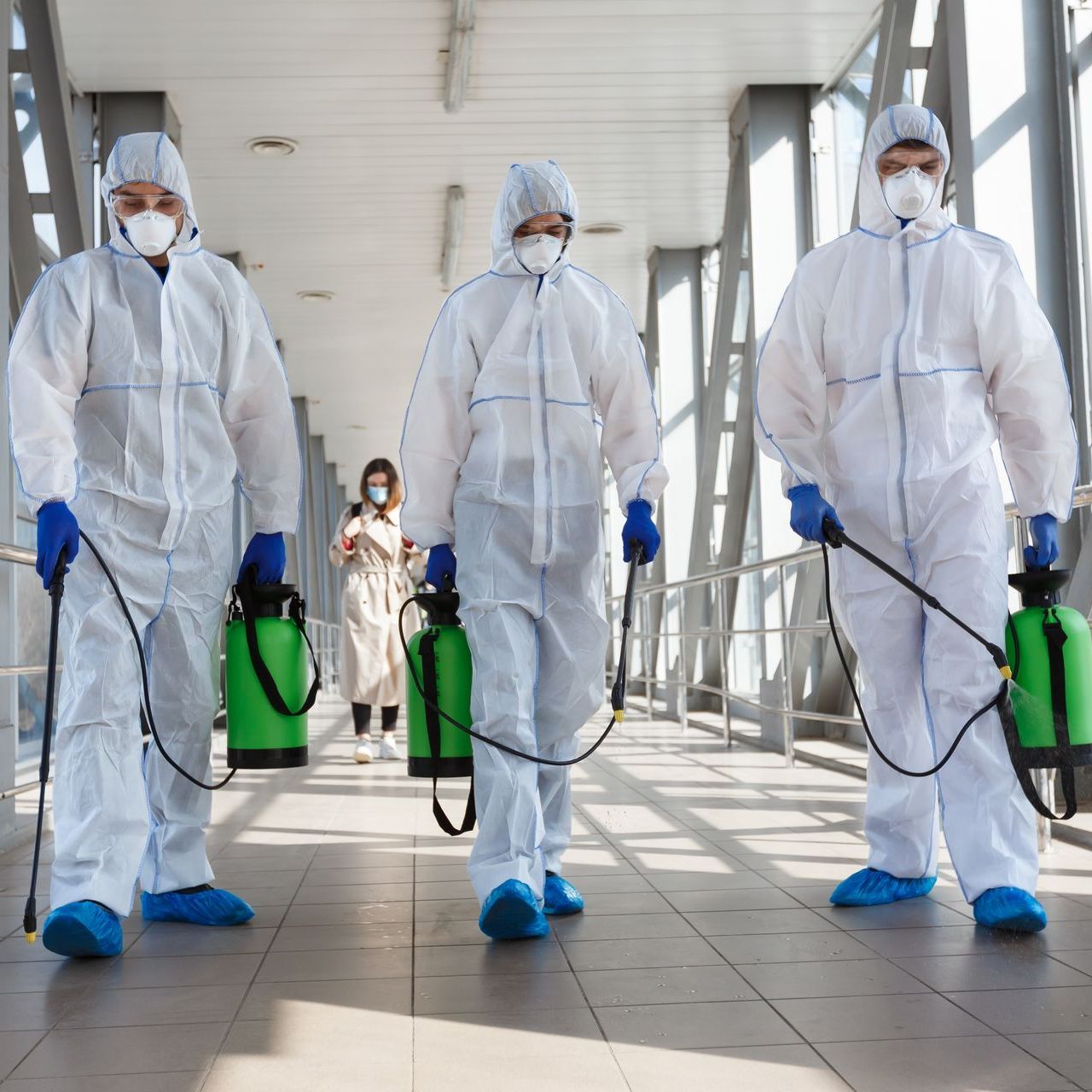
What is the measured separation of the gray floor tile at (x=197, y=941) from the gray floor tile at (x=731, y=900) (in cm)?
78

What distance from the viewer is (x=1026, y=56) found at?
13.8 ft

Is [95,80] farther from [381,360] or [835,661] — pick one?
[381,360]

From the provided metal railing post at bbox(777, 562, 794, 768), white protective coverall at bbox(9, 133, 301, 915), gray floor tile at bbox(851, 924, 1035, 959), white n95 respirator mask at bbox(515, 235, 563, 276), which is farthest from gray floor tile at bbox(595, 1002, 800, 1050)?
metal railing post at bbox(777, 562, 794, 768)

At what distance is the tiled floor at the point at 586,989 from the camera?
1509 millimetres

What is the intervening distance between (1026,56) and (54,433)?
348 centimetres

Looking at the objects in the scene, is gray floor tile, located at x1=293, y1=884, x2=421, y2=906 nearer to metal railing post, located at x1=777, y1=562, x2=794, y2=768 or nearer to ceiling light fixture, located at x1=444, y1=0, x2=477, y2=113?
Answer: metal railing post, located at x1=777, y1=562, x2=794, y2=768

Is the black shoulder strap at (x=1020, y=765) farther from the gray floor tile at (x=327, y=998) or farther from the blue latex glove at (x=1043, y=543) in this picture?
the gray floor tile at (x=327, y=998)

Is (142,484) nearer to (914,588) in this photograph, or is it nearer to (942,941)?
(914,588)

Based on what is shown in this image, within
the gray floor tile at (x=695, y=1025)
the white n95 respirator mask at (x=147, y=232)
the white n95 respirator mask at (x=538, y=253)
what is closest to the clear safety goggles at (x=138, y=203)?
Answer: the white n95 respirator mask at (x=147, y=232)

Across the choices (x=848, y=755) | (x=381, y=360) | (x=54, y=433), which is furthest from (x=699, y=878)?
(x=381, y=360)

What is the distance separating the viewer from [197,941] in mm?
2250

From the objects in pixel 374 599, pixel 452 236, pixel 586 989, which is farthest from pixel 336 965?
pixel 452 236

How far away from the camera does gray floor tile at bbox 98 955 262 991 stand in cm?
195

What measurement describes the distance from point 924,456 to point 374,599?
401cm
